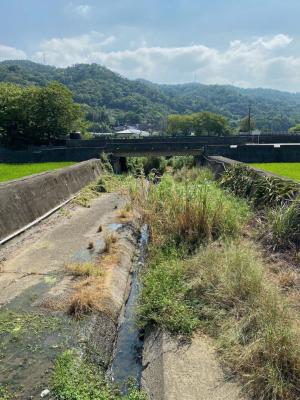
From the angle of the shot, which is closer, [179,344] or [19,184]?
[179,344]

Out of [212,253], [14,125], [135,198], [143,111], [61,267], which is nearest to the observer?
[212,253]

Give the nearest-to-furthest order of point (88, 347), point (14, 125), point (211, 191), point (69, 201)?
point (88, 347), point (211, 191), point (69, 201), point (14, 125)

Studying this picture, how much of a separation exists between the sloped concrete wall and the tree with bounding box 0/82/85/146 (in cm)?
2245

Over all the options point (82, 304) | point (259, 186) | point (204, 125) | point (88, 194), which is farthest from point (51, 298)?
point (204, 125)

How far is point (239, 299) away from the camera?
6113 mm

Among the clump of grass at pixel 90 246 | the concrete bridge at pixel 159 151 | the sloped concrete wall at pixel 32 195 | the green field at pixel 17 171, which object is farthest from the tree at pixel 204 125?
the clump of grass at pixel 90 246

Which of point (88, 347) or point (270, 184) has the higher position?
point (270, 184)

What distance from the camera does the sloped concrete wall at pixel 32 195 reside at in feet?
35.9

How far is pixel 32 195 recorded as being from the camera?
13.5 meters

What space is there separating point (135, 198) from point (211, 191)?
9.54 ft

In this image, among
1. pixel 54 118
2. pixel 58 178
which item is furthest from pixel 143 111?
pixel 58 178

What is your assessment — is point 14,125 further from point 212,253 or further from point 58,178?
point 212,253

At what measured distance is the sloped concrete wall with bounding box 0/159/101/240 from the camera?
10.9 meters

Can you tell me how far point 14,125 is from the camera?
135ft
